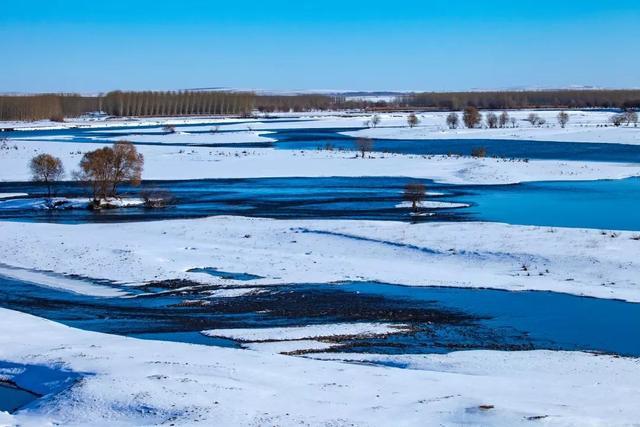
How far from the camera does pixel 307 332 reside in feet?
59.1

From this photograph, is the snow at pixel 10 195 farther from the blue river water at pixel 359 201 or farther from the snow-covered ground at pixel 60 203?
the snow-covered ground at pixel 60 203

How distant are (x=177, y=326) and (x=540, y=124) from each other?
89870 mm

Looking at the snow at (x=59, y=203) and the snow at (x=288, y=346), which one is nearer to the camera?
the snow at (x=288, y=346)

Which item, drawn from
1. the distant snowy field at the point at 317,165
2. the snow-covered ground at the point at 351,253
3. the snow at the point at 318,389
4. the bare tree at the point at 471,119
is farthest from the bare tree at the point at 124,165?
the bare tree at the point at 471,119

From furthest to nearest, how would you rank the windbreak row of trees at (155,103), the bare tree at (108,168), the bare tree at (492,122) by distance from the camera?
1. the windbreak row of trees at (155,103)
2. the bare tree at (492,122)
3. the bare tree at (108,168)

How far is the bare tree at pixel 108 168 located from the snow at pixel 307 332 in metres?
22.9

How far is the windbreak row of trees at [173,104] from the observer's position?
168m

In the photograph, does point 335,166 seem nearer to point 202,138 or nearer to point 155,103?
point 202,138

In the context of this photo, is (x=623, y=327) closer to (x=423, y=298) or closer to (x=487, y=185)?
(x=423, y=298)

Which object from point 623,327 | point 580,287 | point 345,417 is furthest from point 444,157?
point 345,417

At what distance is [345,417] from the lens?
479 inches

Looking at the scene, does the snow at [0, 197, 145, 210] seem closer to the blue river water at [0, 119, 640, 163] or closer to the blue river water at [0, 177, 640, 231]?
the blue river water at [0, 177, 640, 231]

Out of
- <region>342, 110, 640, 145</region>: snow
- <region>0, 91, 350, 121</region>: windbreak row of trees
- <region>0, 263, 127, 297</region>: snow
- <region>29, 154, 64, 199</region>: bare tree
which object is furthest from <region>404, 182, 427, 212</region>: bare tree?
<region>0, 91, 350, 121</region>: windbreak row of trees

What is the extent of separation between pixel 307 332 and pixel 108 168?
80.4ft
